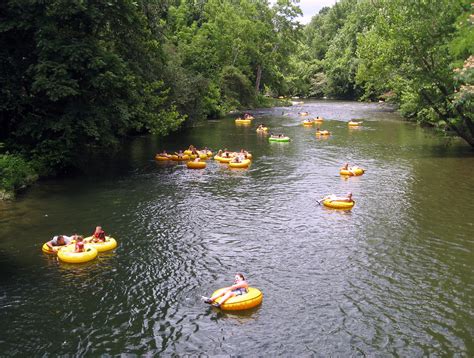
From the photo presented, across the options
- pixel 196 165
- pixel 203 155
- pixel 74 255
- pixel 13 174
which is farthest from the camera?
pixel 203 155

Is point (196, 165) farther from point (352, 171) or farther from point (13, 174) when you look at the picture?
point (13, 174)

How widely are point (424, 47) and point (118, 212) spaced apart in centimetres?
2047


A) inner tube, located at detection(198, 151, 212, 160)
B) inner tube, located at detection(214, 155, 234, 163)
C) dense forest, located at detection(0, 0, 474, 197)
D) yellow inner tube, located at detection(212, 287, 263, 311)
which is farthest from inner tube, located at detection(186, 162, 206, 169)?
yellow inner tube, located at detection(212, 287, 263, 311)

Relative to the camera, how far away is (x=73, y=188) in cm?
2261

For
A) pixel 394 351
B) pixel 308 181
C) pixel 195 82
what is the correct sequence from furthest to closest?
1. pixel 195 82
2. pixel 308 181
3. pixel 394 351

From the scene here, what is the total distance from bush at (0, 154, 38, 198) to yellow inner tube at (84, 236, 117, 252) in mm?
6707

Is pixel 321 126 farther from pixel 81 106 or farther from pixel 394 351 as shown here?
pixel 394 351

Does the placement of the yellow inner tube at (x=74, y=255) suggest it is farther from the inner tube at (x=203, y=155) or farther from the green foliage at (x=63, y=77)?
the inner tube at (x=203, y=155)

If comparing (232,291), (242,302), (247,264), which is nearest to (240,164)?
(247,264)

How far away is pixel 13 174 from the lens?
21.3 metres

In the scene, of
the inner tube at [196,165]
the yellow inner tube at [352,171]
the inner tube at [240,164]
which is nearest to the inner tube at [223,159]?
the inner tube at [240,164]

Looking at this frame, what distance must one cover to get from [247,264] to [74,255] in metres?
5.07

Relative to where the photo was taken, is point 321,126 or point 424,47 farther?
point 321,126

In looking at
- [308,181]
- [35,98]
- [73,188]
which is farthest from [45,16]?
[308,181]
